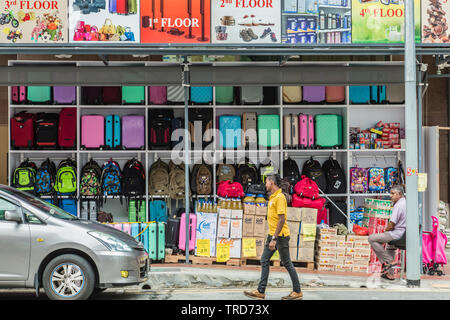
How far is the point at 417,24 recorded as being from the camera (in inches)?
432

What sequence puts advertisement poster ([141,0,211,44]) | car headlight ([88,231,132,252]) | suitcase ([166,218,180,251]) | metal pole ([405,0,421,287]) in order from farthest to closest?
suitcase ([166,218,180,251]) < advertisement poster ([141,0,211,44]) < metal pole ([405,0,421,287]) < car headlight ([88,231,132,252])

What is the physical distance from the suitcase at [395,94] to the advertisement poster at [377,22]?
321 centimetres

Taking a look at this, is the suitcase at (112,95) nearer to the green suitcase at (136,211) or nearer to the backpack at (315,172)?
the green suitcase at (136,211)

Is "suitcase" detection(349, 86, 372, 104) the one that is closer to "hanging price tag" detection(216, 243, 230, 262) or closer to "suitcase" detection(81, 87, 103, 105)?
"hanging price tag" detection(216, 243, 230, 262)

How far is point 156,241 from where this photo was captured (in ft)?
38.4

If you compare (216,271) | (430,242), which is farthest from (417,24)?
(216,271)

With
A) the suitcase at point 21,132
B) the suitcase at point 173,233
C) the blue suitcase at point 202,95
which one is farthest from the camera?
the blue suitcase at point 202,95

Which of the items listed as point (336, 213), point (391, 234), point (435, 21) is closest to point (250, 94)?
point (336, 213)

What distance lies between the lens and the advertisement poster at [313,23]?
10898mm

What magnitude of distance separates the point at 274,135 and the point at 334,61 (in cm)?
211

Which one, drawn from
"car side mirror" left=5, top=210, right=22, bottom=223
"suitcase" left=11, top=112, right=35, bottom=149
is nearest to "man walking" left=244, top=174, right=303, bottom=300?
"car side mirror" left=5, top=210, right=22, bottom=223

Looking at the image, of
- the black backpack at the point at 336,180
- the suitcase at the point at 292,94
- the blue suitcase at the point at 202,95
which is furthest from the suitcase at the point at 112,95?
the black backpack at the point at 336,180

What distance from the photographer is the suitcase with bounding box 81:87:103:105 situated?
13.7 m

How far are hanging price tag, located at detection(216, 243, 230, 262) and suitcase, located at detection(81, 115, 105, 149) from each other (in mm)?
3814
